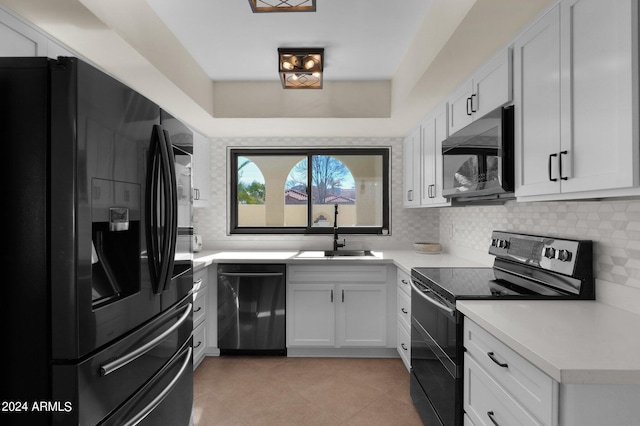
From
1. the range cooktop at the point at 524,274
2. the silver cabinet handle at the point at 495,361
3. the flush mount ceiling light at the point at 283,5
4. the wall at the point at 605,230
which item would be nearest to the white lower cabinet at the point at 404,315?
the range cooktop at the point at 524,274

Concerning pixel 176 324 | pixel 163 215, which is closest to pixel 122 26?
pixel 163 215

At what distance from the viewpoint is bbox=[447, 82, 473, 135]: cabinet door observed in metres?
2.14

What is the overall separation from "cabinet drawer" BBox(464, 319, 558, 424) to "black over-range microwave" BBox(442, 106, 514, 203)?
0.74 m

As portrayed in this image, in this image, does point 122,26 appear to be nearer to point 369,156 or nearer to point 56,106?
point 56,106

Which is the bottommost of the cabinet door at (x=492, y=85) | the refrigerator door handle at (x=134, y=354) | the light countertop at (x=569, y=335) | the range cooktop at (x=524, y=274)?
the refrigerator door handle at (x=134, y=354)

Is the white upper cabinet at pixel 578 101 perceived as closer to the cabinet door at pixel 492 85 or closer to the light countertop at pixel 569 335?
the cabinet door at pixel 492 85

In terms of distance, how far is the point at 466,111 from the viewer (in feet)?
7.11

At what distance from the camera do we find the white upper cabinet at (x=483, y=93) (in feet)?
5.67

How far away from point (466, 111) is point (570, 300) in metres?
1.22

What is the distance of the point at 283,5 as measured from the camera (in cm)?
191

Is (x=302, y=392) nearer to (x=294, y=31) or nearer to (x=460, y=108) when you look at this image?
(x=460, y=108)

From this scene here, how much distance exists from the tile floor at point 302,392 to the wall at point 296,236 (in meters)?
1.20

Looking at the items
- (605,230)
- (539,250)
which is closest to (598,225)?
(605,230)

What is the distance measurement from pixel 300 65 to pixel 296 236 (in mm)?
1871
